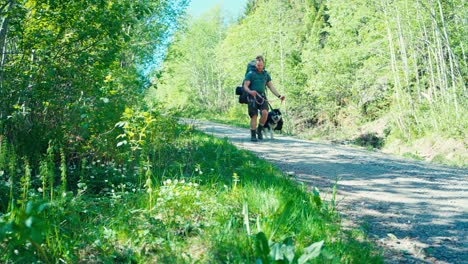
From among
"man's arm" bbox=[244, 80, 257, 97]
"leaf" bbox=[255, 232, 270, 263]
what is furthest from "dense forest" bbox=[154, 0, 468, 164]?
"leaf" bbox=[255, 232, 270, 263]

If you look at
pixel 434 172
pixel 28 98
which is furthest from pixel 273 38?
pixel 28 98

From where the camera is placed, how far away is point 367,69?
23672 mm

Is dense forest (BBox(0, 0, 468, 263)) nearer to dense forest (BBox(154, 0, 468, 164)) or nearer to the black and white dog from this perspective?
dense forest (BBox(154, 0, 468, 164))

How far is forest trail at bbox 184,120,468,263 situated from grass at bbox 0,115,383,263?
39 centimetres

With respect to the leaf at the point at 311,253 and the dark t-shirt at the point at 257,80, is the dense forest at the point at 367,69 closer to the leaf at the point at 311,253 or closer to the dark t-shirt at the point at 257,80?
the dark t-shirt at the point at 257,80

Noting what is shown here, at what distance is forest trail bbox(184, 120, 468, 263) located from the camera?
12.6ft

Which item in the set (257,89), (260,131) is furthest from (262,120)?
(257,89)

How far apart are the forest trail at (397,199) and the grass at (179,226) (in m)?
0.39

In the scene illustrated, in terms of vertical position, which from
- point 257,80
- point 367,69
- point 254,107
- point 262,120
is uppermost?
point 367,69

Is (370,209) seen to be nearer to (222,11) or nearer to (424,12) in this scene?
(424,12)

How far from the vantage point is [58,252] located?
2.93 m

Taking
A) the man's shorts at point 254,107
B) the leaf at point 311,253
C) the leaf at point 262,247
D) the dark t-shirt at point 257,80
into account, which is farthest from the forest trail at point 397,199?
the dark t-shirt at point 257,80

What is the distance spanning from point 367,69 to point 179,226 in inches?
855

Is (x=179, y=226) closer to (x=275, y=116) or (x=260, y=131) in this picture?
(x=275, y=116)
